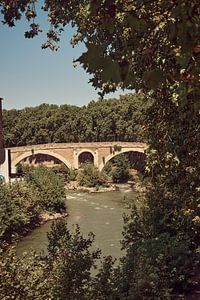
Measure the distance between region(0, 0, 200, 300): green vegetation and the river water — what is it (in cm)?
435

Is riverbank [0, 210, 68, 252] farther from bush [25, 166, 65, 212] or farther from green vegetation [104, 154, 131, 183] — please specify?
green vegetation [104, 154, 131, 183]

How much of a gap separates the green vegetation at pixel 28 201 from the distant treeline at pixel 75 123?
2645cm

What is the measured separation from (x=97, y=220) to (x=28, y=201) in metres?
4.48

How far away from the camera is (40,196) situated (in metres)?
27.7

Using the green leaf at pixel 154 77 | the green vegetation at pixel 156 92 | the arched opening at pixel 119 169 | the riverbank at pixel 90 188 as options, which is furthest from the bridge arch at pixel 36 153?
the green leaf at pixel 154 77

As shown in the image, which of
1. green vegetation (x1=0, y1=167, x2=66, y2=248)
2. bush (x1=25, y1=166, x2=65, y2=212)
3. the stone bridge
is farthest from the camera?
the stone bridge

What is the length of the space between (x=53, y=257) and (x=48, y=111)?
2145 inches

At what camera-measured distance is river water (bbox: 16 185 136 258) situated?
2003cm

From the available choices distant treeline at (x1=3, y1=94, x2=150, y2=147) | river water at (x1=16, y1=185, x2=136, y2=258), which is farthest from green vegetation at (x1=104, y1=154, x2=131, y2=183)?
distant treeline at (x1=3, y1=94, x2=150, y2=147)

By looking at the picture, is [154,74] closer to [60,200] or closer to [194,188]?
[194,188]

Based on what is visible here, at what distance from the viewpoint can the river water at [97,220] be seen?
65.7ft

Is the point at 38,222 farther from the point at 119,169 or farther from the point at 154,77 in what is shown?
the point at 154,77

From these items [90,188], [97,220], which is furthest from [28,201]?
[90,188]

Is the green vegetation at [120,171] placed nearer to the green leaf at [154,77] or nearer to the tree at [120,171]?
the tree at [120,171]
